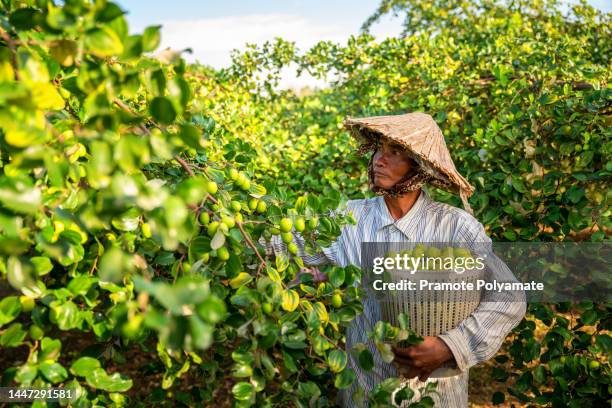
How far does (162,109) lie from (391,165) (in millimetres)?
1246

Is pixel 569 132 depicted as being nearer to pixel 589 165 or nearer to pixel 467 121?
pixel 589 165

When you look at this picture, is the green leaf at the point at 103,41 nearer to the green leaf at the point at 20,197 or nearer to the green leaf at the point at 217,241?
the green leaf at the point at 20,197

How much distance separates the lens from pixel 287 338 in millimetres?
1115

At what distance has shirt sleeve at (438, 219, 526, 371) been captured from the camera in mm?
1575

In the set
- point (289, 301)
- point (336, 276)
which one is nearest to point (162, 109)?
point (289, 301)

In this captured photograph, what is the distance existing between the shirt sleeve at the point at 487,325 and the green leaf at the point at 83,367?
1065 mm

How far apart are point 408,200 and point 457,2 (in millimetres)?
7763

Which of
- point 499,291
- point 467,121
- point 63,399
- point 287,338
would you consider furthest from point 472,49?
point 63,399

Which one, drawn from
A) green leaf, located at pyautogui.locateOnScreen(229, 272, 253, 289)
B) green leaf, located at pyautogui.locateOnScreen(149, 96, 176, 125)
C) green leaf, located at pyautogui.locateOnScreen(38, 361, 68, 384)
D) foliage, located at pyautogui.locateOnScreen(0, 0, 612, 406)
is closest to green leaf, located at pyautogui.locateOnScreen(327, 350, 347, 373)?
foliage, located at pyautogui.locateOnScreen(0, 0, 612, 406)

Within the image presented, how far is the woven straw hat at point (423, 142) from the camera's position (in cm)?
168

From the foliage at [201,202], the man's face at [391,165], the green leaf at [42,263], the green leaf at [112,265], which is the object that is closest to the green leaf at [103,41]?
the foliage at [201,202]

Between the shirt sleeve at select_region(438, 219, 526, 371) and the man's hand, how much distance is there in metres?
0.03

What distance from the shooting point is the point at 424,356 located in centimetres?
152

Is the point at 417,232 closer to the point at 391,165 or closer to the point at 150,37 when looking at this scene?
the point at 391,165
